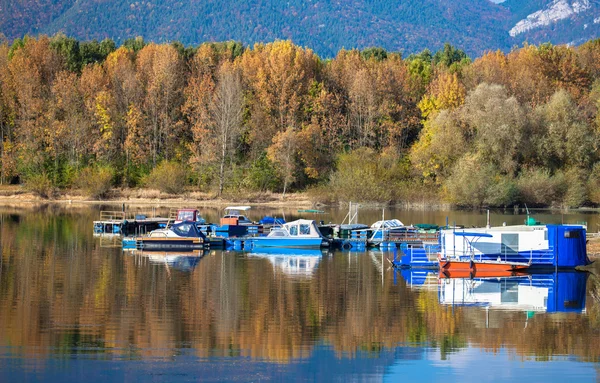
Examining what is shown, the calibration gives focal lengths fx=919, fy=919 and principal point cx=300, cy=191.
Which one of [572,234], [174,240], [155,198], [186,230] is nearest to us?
[572,234]

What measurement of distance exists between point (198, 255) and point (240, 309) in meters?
19.4

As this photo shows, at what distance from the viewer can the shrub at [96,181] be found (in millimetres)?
96750

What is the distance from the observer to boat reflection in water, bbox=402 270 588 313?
33.4 m

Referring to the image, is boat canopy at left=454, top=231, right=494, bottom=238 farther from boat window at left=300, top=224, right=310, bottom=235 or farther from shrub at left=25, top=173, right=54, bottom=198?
shrub at left=25, top=173, right=54, bottom=198

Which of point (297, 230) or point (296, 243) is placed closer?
point (296, 243)

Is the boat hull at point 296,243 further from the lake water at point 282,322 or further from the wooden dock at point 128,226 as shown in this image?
the wooden dock at point 128,226

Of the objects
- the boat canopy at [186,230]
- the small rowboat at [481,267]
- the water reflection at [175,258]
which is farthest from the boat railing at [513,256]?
the boat canopy at [186,230]

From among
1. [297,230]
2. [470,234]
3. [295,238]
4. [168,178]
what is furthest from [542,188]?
[470,234]

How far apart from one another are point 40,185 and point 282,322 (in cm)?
7450

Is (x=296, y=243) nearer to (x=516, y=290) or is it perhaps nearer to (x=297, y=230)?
(x=297, y=230)

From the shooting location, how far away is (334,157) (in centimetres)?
10175

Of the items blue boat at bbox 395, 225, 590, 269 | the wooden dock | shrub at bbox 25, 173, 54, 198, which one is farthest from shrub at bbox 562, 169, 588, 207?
shrub at bbox 25, 173, 54, 198

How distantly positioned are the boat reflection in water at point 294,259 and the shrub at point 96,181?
4706 centimetres

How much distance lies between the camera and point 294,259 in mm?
48906
